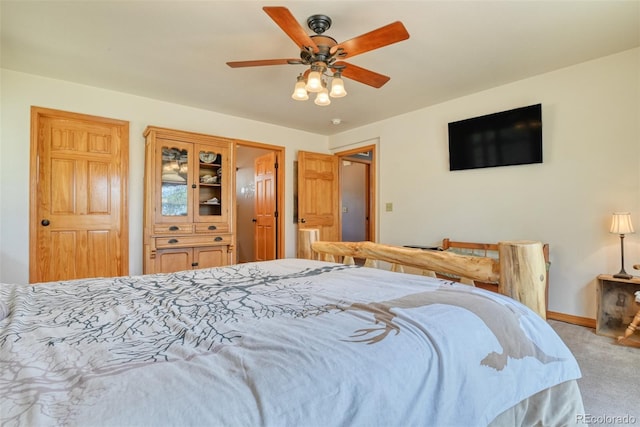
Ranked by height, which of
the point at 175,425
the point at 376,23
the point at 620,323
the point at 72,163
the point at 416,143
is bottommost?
the point at 620,323

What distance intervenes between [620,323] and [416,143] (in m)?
2.71

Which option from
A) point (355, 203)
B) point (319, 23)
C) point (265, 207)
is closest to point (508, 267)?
point (319, 23)

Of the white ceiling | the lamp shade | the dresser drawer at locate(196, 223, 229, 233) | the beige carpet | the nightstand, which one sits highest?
the white ceiling

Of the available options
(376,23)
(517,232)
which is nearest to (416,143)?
(517,232)

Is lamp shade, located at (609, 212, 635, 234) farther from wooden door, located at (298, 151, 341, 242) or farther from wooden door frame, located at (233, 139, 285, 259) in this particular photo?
wooden door frame, located at (233, 139, 285, 259)

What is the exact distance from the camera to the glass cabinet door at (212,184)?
12.2ft

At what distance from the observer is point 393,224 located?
4.30 m

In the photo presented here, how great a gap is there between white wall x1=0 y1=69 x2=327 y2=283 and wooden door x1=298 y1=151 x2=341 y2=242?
1.25 m

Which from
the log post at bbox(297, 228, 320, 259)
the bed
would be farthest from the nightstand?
the log post at bbox(297, 228, 320, 259)

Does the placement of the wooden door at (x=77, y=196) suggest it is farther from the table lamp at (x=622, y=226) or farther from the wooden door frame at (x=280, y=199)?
the table lamp at (x=622, y=226)

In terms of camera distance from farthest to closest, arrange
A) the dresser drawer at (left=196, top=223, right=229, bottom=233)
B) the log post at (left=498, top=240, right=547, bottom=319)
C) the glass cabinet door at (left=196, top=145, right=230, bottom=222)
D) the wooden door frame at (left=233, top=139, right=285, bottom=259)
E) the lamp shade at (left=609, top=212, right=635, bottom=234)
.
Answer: the wooden door frame at (left=233, top=139, right=285, bottom=259), the glass cabinet door at (left=196, top=145, right=230, bottom=222), the dresser drawer at (left=196, top=223, right=229, bottom=233), the lamp shade at (left=609, top=212, right=635, bottom=234), the log post at (left=498, top=240, right=547, bottom=319)

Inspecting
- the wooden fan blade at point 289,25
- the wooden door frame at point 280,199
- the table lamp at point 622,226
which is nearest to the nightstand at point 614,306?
the table lamp at point 622,226

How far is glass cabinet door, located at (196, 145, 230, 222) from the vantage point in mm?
3711

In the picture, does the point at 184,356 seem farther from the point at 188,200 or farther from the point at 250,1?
the point at 188,200
